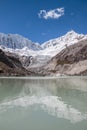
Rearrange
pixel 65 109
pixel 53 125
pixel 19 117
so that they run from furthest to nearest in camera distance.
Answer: pixel 65 109 < pixel 19 117 < pixel 53 125

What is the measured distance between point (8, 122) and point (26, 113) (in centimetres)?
427

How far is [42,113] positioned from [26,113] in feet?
5.21

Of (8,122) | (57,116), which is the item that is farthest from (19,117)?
(57,116)

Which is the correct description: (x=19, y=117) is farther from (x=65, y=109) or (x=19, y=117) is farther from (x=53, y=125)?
(x=65, y=109)

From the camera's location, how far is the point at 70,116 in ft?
74.5

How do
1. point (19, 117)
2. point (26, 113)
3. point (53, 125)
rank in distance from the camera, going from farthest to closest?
1. point (26, 113)
2. point (19, 117)
3. point (53, 125)

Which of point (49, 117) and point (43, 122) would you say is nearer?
point (43, 122)

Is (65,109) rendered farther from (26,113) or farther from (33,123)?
(33,123)

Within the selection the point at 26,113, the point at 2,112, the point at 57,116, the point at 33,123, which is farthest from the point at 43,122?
the point at 2,112

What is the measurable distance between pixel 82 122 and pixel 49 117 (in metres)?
3.50

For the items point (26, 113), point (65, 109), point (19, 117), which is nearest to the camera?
point (19, 117)

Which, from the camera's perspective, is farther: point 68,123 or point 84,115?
point 84,115

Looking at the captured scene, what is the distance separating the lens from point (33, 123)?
20.1m

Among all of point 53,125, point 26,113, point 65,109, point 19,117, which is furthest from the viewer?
point 65,109
